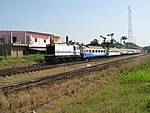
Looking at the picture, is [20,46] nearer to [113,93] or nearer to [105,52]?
[105,52]

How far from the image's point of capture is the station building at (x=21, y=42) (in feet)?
164

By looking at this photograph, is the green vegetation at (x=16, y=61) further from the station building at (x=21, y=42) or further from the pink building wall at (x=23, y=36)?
the pink building wall at (x=23, y=36)

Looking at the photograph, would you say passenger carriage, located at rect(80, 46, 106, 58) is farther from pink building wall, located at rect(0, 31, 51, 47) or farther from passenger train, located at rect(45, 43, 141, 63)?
pink building wall, located at rect(0, 31, 51, 47)

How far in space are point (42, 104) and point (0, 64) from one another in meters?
23.0

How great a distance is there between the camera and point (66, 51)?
40.0m

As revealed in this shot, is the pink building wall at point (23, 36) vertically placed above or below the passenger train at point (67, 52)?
above

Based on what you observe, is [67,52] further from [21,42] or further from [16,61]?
[21,42]

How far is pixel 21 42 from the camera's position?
56.0 metres

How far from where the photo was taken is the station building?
49.8m

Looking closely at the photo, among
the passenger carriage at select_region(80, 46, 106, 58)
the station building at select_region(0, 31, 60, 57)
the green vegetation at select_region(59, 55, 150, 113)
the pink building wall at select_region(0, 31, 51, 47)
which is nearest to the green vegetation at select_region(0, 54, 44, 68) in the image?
the passenger carriage at select_region(80, 46, 106, 58)

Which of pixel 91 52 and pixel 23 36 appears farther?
pixel 23 36

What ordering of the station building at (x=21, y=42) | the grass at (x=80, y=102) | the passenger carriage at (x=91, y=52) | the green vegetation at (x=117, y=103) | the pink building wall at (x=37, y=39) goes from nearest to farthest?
1. the green vegetation at (x=117, y=103)
2. the grass at (x=80, y=102)
3. the passenger carriage at (x=91, y=52)
4. the station building at (x=21, y=42)
5. the pink building wall at (x=37, y=39)

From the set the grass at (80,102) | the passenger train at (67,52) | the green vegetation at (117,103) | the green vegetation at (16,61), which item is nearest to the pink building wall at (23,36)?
the green vegetation at (16,61)

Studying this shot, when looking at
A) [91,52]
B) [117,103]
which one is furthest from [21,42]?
[117,103]
